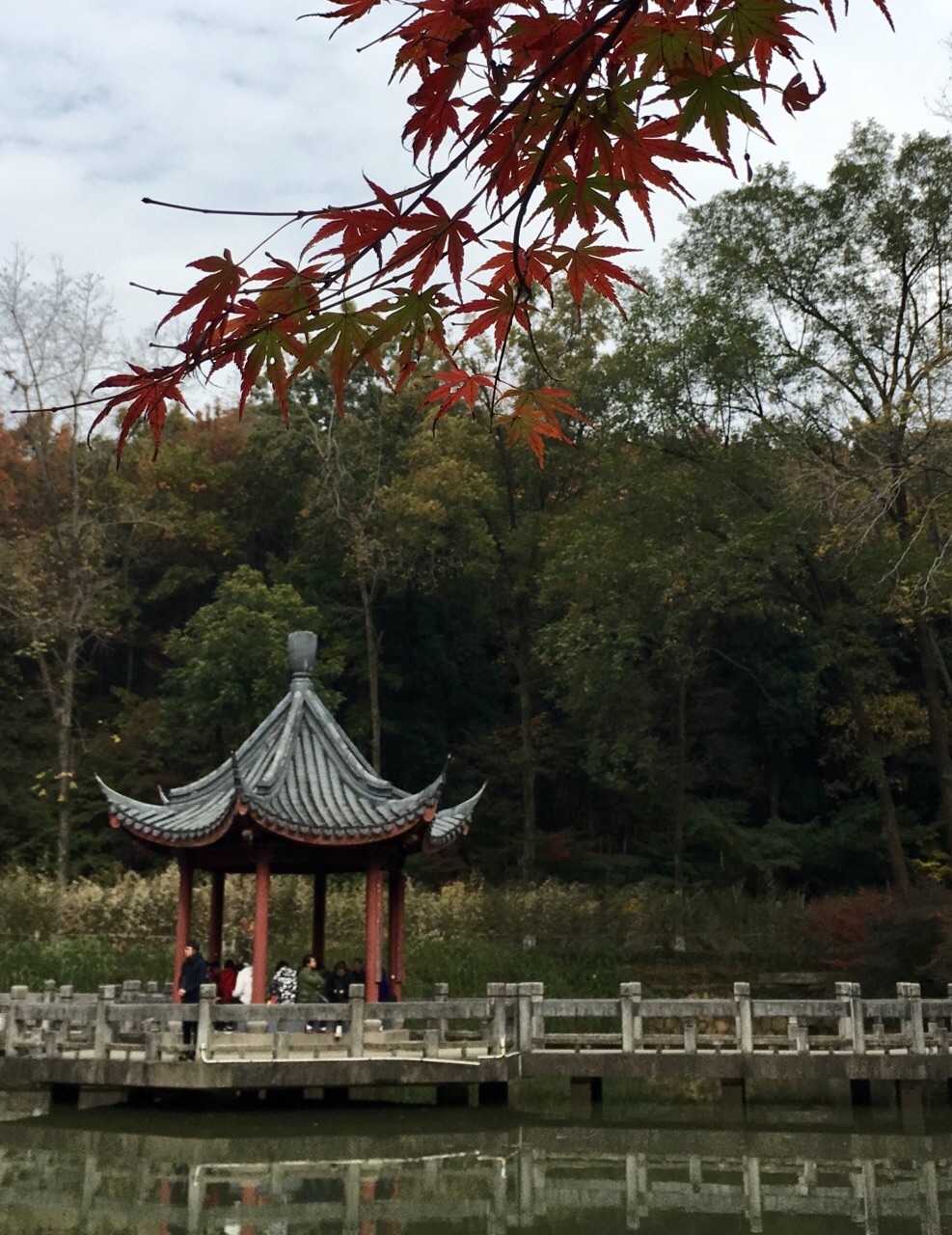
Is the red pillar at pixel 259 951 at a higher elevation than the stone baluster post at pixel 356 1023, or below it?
higher

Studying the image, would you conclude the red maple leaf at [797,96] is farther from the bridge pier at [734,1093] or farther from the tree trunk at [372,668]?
the tree trunk at [372,668]

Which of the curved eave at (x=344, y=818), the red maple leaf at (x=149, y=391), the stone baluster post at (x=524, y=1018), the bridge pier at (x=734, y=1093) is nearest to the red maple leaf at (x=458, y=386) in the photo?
the red maple leaf at (x=149, y=391)

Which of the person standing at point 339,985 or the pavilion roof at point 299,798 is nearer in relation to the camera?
the pavilion roof at point 299,798

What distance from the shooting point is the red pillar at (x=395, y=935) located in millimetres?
14359

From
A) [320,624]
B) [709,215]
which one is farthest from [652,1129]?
[320,624]

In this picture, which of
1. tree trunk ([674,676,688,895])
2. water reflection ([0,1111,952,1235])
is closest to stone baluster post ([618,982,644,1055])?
water reflection ([0,1111,952,1235])

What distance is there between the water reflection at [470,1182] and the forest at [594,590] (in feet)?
26.3

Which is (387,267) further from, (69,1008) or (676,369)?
(676,369)

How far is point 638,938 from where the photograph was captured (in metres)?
22.8

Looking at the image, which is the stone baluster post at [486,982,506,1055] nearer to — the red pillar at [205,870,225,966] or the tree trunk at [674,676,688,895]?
the red pillar at [205,870,225,966]

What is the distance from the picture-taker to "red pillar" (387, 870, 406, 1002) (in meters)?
14.4

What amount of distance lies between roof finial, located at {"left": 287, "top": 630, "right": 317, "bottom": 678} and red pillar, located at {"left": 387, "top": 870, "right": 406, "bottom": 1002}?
2.35 meters

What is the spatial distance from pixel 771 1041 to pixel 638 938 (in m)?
9.66

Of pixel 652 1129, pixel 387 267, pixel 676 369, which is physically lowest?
pixel 652 1129
